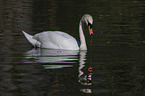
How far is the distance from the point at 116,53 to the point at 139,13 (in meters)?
11.9

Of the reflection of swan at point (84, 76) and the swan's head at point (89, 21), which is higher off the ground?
the swan's head at point (89, 21)

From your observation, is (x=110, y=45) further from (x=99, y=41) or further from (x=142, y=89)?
(x=142, y=89)

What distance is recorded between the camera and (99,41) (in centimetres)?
1399

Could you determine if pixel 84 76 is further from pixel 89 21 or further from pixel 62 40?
pixel 62 40

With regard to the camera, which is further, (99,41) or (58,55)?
(99,41)

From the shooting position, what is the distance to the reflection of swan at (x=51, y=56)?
1086 cm

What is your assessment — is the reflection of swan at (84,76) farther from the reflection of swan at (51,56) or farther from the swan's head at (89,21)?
the swan's head at (89,21)

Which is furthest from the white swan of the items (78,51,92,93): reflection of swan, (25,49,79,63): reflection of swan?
(78,51,92,93): reflection of swan

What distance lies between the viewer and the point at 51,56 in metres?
11.5

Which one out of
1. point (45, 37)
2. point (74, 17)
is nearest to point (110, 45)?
point (45, 37)

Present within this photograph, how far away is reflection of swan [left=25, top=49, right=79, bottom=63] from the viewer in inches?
428

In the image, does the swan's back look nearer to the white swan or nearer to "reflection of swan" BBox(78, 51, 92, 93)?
the white swan

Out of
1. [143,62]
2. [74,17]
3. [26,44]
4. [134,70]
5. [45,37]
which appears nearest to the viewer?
[134,70]

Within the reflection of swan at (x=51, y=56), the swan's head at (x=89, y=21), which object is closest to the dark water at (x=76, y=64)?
the reflection of swan at (x=51, y=56)
